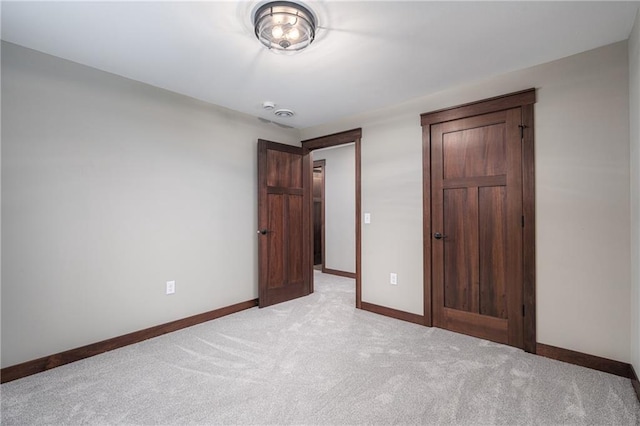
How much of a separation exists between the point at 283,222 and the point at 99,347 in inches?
87.3

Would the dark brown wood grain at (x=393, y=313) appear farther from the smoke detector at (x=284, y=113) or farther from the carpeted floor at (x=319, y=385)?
the smoke detector at (x=284, y=113)

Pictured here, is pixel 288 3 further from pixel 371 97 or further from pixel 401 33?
pixel 371 97

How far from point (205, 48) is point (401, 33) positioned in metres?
1.38

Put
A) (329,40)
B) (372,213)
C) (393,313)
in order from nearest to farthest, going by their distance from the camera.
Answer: (329,40) < (393,313) < (372,213)

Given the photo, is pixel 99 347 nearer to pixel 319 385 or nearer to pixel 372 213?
pixel 319 385

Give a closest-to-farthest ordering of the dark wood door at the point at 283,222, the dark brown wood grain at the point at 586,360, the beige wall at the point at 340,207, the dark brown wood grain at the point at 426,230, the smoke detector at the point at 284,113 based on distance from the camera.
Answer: the dark brown wood grain at the point at 586,360 → the dark brown wood grain at the point at 426,230 → the smoke detector at the point at 284,113 → the dark wood door at the point at 283,222 → the beige wall at the point at 340,207

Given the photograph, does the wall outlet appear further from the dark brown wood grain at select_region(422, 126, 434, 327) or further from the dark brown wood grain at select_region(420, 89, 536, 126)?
the dark brown wood grain at select_region(420, 89, 536, 126)

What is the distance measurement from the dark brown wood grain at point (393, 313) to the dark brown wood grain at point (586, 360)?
103 centimetres

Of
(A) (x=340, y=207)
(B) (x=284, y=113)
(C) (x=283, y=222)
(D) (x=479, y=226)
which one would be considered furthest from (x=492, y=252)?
(A) (x=340, y=207)

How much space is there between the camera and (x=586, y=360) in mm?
2246

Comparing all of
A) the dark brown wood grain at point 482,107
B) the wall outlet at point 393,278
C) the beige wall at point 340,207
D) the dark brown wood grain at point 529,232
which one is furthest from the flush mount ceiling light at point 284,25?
the beige wall at point 340,207

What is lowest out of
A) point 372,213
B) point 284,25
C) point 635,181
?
point 372,213

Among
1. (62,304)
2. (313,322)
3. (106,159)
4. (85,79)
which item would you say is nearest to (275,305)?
(313,322)

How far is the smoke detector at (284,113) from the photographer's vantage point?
3.54 m
